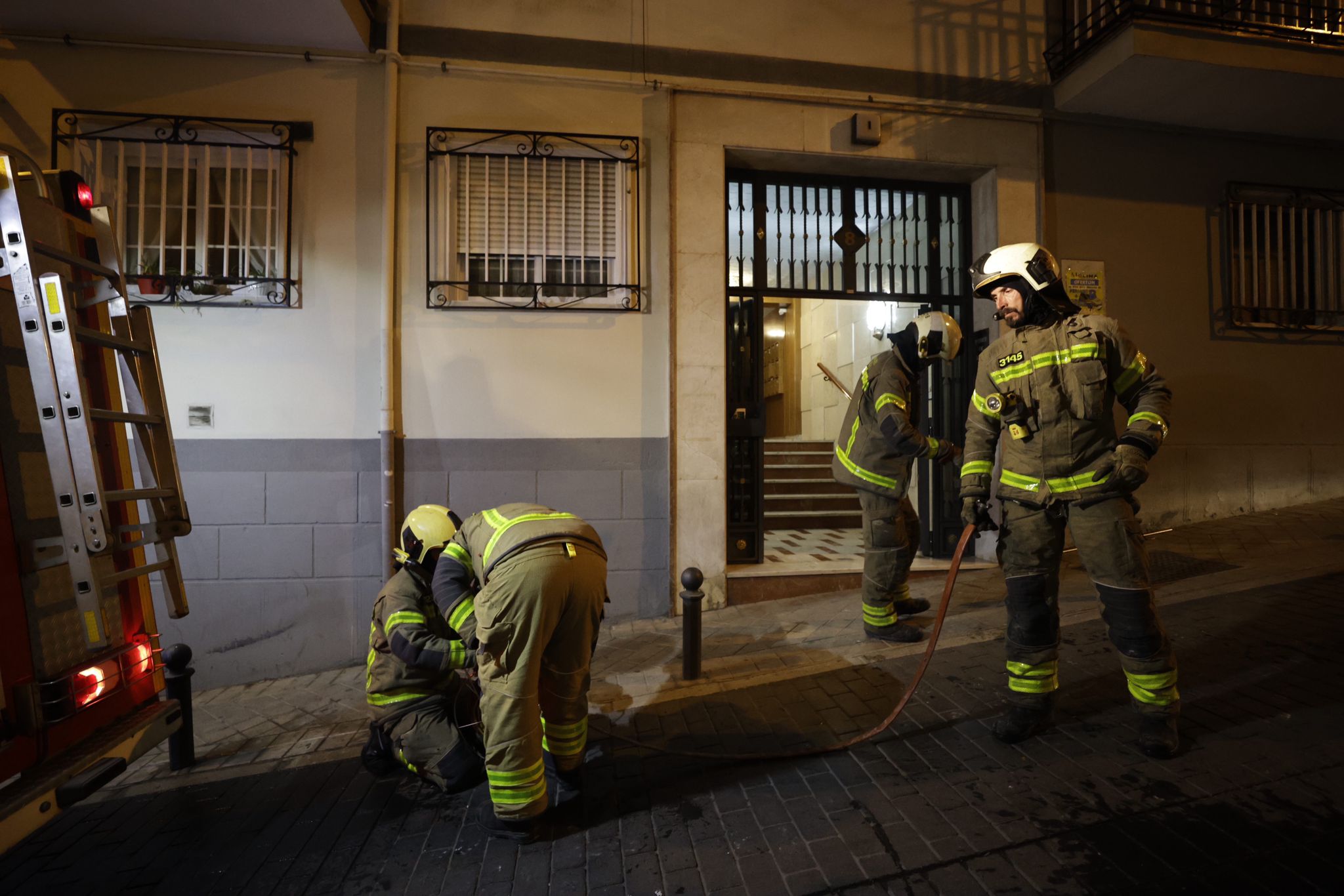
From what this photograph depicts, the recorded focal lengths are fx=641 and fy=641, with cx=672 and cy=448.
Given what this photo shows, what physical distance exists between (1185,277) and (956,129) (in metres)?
2.91

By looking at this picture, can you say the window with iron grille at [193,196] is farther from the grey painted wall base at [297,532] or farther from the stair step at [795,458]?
the stair step at [795,458]

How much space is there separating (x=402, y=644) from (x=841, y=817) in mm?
1999

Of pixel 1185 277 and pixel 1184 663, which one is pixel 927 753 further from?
pixel 1185 277

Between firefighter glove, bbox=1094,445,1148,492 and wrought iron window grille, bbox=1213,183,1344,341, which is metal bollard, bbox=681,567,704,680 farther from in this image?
wrought iron window grille, bbox=1213,183,1344,341

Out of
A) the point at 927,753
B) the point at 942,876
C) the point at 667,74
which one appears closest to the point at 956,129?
the point at 667,74

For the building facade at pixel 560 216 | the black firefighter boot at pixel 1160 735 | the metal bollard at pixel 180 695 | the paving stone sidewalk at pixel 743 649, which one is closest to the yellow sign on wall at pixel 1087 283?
the building facade at pixel 560 216

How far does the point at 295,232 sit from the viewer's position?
5332 millimetres

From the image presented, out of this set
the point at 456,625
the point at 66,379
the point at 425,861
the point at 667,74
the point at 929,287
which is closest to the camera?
the point at 66,379

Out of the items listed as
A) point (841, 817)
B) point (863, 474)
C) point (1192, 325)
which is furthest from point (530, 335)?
point (1192, 325)

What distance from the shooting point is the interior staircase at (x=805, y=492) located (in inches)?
348

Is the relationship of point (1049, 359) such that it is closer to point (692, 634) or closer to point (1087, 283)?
point (692, 634)

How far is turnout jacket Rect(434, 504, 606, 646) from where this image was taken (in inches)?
103

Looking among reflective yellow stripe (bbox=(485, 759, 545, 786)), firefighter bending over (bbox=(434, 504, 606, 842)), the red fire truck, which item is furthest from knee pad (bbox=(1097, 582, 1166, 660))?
the red fire truck

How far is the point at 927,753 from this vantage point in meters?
3.01
